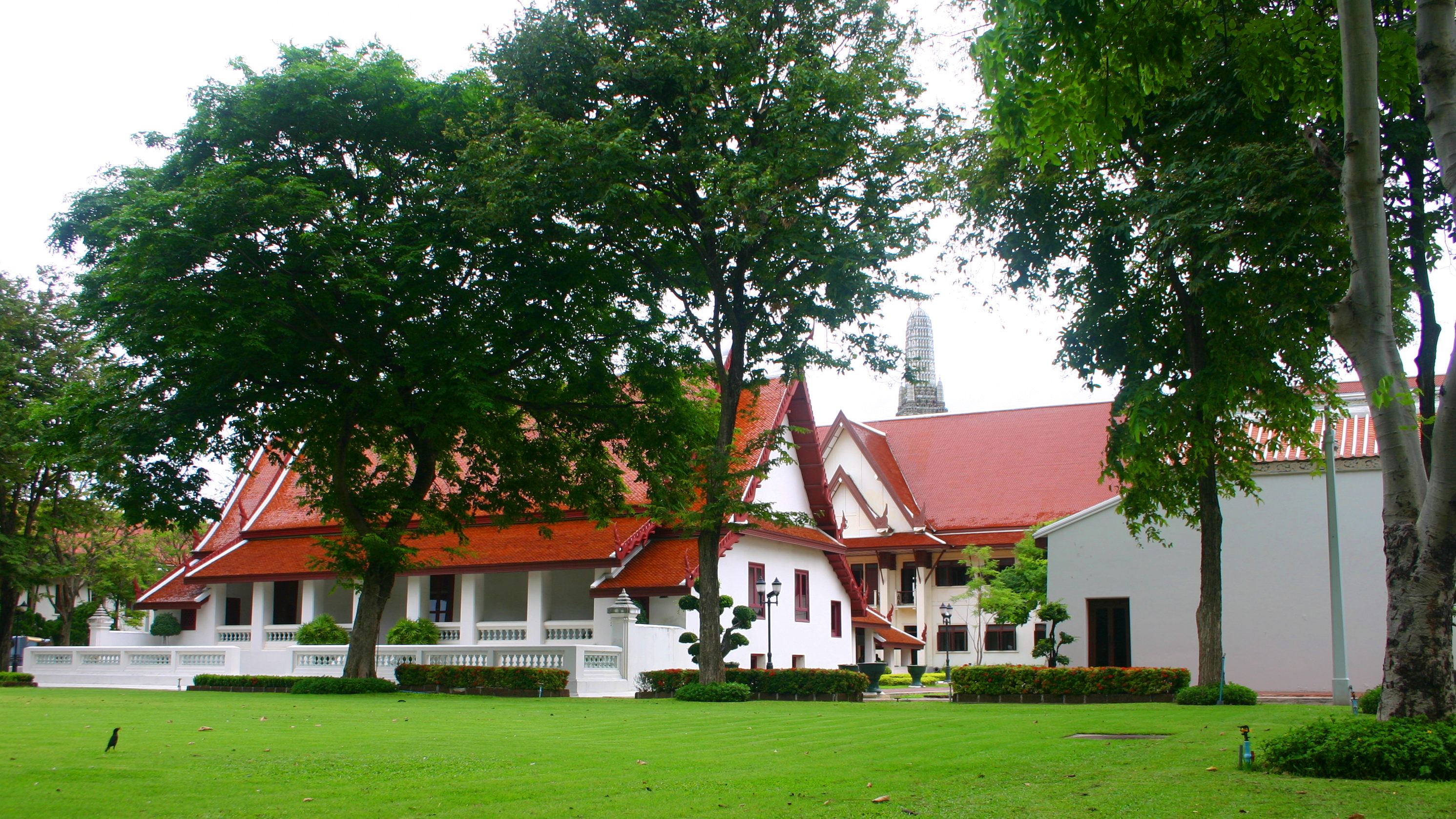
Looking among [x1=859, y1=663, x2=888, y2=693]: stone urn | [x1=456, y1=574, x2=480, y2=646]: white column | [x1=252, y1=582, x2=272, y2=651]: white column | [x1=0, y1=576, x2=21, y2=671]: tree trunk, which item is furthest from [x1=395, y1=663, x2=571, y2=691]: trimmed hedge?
[x1=0, y1=576, x2=21, y2=671]: tree trunk

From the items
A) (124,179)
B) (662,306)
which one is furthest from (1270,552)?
(124,179)

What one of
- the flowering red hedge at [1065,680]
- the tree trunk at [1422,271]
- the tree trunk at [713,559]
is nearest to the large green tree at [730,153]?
A: the tree trunk at [713,559]

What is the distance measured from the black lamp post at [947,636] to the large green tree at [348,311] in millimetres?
16170

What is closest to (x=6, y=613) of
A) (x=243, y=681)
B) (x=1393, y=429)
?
(x=243, y=681)

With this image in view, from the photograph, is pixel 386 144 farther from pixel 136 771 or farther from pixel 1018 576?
pixel 1018 576

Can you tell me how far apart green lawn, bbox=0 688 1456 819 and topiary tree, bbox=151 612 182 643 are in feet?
81.4

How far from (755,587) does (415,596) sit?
1085 centimetres

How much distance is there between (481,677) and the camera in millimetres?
25750

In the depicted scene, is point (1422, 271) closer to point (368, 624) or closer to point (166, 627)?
point (368, 624)

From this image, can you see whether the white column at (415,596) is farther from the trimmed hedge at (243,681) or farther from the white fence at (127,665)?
the trimmed hedge at (243,681)

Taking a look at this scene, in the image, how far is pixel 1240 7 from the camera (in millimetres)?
11859

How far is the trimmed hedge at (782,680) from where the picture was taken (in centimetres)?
2481

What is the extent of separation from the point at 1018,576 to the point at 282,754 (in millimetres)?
40250

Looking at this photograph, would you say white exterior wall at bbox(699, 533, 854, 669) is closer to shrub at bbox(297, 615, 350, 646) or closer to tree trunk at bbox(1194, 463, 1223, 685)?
shrub at bbox(297, 615, 350, 646)
